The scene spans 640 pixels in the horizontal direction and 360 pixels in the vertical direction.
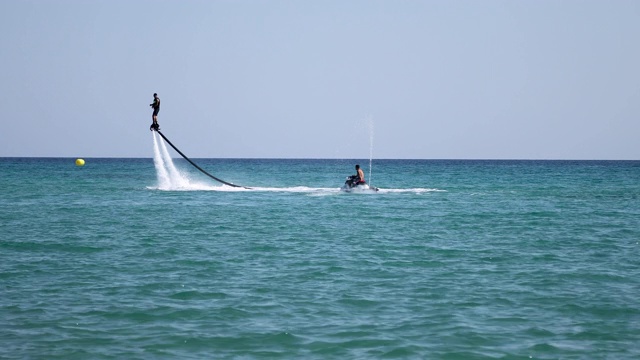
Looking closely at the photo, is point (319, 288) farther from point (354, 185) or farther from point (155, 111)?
point (354, 185)

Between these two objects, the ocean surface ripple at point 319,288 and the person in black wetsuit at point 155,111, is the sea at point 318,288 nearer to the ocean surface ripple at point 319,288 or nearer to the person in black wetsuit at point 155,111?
the ocean surface ripple at point 319,288

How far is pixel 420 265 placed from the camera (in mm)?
18844

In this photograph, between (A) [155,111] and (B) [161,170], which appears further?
(B) [161,170]

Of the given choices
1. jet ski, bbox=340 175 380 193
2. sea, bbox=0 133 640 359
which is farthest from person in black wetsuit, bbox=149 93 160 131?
jet ski, bbox=340 175 380 193

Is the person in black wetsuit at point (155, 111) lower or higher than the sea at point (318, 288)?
higher

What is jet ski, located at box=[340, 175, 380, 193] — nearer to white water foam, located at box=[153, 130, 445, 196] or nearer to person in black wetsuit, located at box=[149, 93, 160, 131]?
white water foam, located at box=[153, 130, 445, 196]

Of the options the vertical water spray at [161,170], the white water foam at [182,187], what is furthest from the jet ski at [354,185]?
the vertical water spray at [161,170]

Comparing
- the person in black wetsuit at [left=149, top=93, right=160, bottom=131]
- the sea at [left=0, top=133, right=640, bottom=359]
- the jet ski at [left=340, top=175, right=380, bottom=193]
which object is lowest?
the sea at [left=0, top=133, right=640, bottom=359]

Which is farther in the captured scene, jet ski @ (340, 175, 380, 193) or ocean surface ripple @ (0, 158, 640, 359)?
jet ski @ (340, 175, 380, 193)

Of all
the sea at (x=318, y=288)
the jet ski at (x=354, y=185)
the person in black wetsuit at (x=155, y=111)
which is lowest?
the sea at (x=318, y=288)

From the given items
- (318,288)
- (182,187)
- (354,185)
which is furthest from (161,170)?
(318,288)

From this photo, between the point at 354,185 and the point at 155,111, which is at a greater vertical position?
the point at 155,111

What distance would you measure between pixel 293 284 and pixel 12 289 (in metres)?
5.82

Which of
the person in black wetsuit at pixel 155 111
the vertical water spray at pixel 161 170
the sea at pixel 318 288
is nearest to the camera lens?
the sea at pixel 318 288
